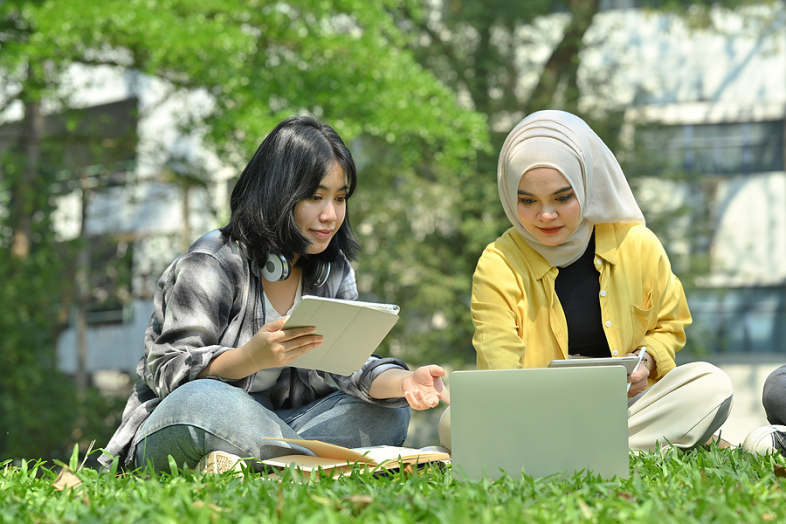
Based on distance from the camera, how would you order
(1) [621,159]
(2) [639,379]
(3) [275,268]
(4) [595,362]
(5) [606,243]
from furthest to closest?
(1) [621,159], (5) [606,243], (3) [275,268], (2) [639,379], (4) [595,362]

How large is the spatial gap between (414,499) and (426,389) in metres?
0.79

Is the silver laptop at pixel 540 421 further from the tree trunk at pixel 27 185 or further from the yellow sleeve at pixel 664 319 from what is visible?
the tree trunk at pixel 27 185

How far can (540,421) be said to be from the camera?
1799mm

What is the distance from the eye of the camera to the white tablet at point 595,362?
205 cm

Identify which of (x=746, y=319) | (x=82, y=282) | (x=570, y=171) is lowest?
(x=746, y=319)

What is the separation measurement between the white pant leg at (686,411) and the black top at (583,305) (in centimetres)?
32

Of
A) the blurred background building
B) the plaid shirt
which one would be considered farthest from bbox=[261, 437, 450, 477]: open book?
the blurred background building

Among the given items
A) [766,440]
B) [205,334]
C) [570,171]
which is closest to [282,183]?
[205,334]

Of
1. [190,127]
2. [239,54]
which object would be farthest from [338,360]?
[190,127]

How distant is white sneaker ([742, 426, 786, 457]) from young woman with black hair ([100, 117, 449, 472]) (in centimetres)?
96

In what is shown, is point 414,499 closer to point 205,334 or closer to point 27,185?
point 205,334

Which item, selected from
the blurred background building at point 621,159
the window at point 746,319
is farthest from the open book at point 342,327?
the window at point 746,319

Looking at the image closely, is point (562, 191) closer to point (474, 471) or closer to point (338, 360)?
point (338, 360)

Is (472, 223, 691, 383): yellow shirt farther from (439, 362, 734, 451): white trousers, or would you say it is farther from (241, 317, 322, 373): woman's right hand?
(241, 317, 322, 373): woman's right hand
